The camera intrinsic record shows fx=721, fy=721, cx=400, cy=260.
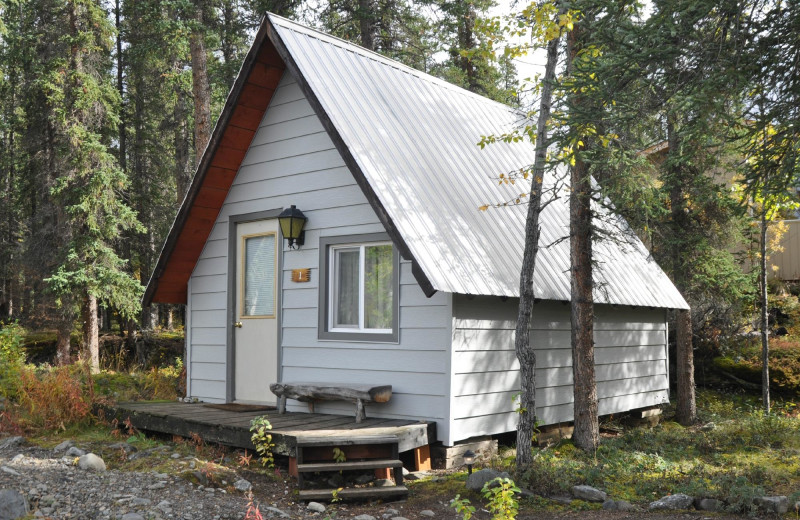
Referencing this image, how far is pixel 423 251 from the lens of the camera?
7.75 metres

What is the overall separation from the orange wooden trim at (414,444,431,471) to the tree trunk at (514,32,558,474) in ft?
3.98

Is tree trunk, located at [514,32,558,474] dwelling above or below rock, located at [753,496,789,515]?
above

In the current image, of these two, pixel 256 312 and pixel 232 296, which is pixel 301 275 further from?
pixel 232 296

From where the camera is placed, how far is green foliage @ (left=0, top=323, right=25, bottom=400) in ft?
36.1

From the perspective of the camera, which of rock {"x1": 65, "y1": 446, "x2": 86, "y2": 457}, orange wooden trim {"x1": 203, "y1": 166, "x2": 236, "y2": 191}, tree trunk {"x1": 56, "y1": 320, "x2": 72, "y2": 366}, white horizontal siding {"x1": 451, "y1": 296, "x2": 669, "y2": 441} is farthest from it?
tree trunk {"x1": 56, "y1": 320, "x2": 72, "y2": 366}

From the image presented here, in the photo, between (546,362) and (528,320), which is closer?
(528,320)

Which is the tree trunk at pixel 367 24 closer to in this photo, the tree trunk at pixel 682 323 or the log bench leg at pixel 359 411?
the tree trunk at pixel 682 323

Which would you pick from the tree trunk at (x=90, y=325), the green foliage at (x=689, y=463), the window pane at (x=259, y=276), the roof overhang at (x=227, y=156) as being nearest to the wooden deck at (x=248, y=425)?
the green foliage at (x=689, y=463)

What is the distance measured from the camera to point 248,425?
319 inches

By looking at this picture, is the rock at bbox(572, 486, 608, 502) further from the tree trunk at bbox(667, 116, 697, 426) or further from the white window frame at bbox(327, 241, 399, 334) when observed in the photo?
the tree trunk at bbox(667, 116, 697, 426)

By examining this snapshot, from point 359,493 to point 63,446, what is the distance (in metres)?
3.89

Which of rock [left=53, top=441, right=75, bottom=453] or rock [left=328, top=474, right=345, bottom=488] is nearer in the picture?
rock [left=328, top=474, right=345, bottom=488]

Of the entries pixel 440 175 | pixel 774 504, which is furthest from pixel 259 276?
pixel 774 504

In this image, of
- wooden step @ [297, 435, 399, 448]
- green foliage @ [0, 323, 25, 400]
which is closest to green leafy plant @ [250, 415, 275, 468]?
wooden step @ [297, 435, 399, 448]
